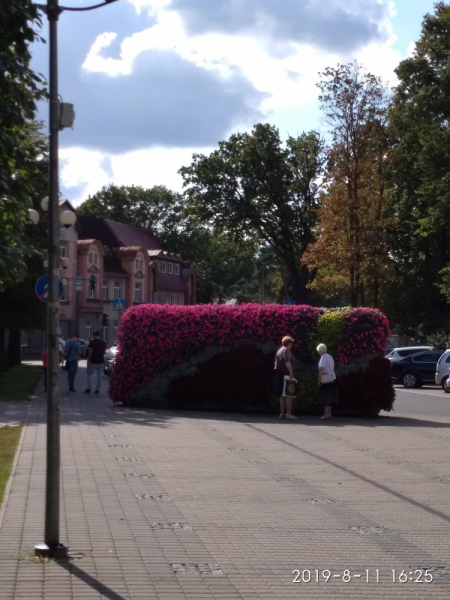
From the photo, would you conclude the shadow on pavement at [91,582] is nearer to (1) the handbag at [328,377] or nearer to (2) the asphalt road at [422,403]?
(1) the handbag at [328,377]

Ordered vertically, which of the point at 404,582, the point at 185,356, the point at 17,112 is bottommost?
the point at 404,582

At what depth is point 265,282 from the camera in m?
108

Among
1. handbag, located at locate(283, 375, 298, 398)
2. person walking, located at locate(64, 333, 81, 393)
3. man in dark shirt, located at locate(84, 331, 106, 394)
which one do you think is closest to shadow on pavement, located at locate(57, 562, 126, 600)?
handbag, located at locate(283, 375, 298, 398)

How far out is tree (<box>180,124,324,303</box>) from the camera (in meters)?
60.7

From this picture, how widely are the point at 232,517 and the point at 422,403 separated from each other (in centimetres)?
2143

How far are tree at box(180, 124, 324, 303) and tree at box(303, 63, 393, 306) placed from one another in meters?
16.1

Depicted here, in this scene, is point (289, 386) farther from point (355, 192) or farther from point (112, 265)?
point (112, 265)

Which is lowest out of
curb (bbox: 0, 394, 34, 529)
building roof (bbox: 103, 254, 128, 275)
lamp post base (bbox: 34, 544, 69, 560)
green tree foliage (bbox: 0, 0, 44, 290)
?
lamp post base (bbox: 34, 544, 69, 560)

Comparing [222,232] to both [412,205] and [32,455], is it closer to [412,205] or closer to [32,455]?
[412,205]

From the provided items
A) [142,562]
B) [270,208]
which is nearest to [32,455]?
[142,562]

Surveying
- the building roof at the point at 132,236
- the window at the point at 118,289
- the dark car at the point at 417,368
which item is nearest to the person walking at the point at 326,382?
the dark car at the point at 417,368

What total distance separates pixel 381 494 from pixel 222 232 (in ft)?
171

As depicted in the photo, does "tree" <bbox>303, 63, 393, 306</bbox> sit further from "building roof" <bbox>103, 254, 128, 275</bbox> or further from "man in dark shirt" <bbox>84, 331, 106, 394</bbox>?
"building roof" <bbox>103, 254, 128, 275</bbox>
